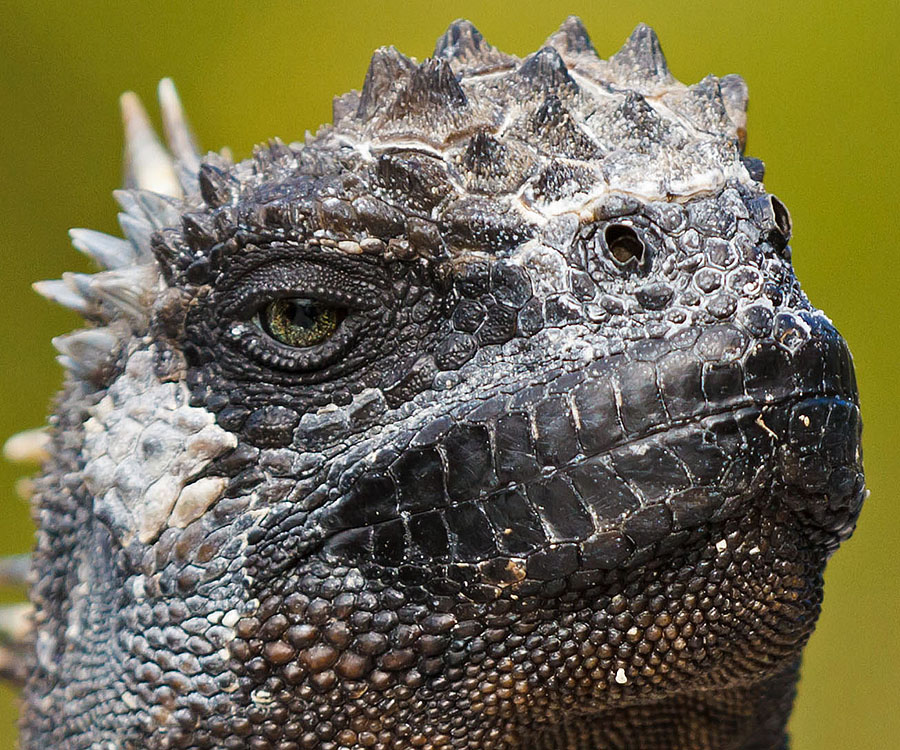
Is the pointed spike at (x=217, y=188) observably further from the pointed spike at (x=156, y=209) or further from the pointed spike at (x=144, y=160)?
the pointed spike at (x=144, y=160)

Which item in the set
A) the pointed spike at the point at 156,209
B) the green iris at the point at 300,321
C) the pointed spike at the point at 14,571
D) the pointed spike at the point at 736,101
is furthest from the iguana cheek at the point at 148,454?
the pointed spike at the point at 736,101

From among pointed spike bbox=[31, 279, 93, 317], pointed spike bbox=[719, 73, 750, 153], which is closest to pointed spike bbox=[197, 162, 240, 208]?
pointed spike bbox=[31, 279, 93, 317]

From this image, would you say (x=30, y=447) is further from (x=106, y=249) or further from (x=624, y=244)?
(x=624, y=244)

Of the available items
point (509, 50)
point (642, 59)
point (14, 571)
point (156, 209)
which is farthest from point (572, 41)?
point (509, 50)

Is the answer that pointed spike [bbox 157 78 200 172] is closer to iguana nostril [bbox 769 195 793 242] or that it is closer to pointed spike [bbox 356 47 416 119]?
pointed spike [bbox 356 47 416 119]

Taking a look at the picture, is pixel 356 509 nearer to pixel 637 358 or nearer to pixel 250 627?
pixel 250 627

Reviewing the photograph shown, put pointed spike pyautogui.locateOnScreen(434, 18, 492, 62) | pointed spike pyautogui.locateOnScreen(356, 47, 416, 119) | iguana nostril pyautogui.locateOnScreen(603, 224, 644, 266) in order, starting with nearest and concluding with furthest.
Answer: iguana nostril pyautogui.locateOnScreen(603, 224, 644, 266) < pointed spike pyautogui.locateOnScreen(356, 47, 416, 119) < pointed spike pyautogui.locateOnScreen(434, 18, 492, 62)
